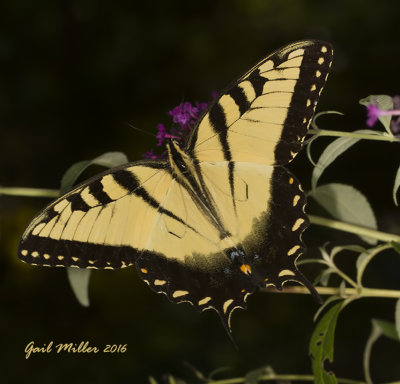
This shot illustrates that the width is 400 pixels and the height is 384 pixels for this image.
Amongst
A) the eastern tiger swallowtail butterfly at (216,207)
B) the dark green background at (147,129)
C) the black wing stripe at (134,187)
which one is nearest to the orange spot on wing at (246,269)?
the eastern tiger swallowtail butterfly at (216,207)

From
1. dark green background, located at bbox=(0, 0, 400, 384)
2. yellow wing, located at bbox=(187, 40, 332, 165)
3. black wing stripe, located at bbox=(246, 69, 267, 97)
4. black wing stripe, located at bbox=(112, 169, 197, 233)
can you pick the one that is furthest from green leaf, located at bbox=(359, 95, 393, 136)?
dark green background, located at bbox=(0, 0, 400, 384)

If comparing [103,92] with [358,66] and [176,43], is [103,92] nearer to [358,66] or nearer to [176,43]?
[176,43]

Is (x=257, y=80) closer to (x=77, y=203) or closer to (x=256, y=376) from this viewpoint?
(x=77, y=203)

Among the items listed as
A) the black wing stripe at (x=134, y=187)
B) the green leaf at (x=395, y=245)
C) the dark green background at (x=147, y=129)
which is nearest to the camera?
the green leaf at (x=395, y=245)

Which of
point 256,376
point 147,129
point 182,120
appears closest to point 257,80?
point 182,120

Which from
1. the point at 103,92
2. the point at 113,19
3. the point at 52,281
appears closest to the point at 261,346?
the point at 52,281

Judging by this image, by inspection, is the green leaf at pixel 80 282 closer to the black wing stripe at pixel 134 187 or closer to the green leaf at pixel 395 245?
the black wing stripe at pixel 134 187
